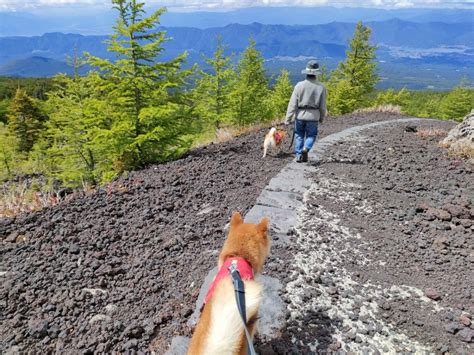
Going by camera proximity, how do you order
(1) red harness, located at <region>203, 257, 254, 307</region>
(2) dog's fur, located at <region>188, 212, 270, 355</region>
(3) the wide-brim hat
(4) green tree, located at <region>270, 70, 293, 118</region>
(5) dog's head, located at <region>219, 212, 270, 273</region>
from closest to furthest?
1. (2) dog's fur, located at <region>188, 212, 270, 355</region>
2. (1) red harness, located at <region>203, 257, 254, 307</region>
3. (5) dog's head, located at <region>219, 212, 270, 273</region>
4. (3) the wide-brim hat
5. (4) green tree, located at <region>270, 70, 293, 118</region>

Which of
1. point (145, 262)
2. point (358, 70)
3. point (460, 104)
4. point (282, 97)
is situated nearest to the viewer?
point (145, 262)

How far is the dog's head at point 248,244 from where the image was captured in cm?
278

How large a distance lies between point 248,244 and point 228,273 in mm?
A: 521

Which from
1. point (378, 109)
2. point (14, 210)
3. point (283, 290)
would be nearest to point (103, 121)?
point (14, 210)

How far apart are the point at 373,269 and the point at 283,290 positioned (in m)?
1.40

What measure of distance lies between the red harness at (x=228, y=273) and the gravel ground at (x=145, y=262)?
803 mm

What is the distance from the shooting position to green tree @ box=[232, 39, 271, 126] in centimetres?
2170

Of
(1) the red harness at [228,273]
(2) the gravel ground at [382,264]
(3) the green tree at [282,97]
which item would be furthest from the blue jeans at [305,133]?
(3) the green tree at [282,97]

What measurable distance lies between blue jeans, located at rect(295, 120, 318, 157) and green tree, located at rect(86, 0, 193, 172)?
120 inches

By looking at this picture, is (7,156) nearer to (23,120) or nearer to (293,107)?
(23,120)

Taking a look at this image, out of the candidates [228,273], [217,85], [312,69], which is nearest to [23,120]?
[217,85]

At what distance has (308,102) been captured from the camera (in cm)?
757

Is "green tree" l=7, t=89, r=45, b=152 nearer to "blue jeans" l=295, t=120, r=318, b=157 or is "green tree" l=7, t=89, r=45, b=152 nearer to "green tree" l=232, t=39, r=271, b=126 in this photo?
"green tree" l=232, t=39, r=271, b=126

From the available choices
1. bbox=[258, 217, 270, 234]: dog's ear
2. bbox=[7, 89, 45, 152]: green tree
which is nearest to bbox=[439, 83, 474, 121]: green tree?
bbox=[258, 217, 270, 234]: dog's ear
